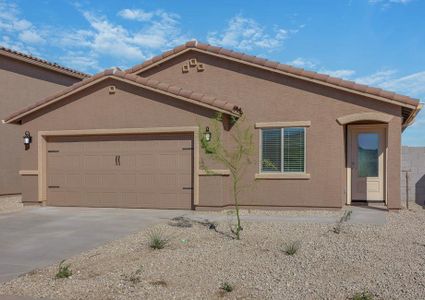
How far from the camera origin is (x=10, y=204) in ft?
51.4

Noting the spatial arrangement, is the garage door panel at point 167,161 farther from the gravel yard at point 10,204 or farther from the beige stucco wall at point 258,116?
the gravel yard at point 10,204

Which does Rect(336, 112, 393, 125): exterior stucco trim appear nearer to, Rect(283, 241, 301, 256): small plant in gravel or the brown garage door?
the brown garage door

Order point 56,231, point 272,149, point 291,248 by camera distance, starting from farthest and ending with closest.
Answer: point 272,149
point 56,231
point 291,248

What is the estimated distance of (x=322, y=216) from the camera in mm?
11867

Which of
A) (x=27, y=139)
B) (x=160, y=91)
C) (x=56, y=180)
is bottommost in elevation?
(x=56, y=180)

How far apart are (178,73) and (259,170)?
4.32 m

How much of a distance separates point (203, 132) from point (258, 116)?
1.87 meters

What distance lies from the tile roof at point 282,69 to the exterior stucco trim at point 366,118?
520 millimetres

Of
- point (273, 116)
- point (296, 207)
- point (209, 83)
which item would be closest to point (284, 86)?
point (273, 116)

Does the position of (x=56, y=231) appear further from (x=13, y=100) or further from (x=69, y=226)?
(x=13, y=100)

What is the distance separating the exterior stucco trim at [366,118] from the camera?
12531mm

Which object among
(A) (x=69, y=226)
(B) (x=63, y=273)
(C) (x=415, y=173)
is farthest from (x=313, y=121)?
(B) (x=63, y=273)

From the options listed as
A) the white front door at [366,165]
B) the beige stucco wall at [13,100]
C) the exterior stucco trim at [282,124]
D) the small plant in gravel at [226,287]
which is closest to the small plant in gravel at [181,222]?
the exterior stucco trim at [282,124]

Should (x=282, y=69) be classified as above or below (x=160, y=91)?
above
